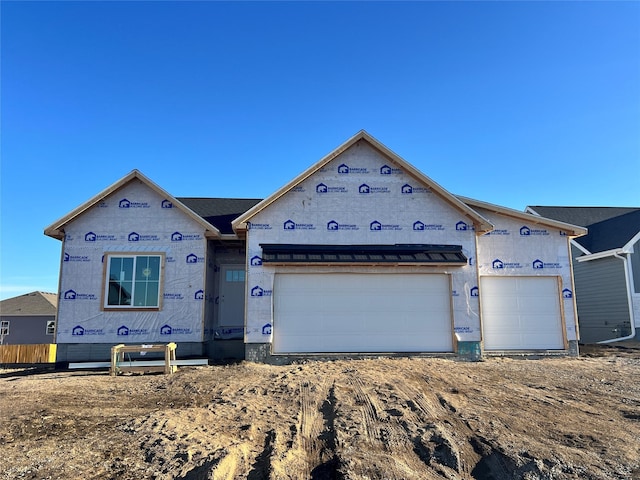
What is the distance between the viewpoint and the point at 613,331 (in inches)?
714

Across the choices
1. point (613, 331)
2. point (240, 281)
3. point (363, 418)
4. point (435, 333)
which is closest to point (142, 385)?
point (363, 418)

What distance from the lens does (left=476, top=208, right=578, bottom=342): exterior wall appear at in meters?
13.8

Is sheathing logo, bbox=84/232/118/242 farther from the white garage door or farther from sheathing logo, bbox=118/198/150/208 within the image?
the white garage door

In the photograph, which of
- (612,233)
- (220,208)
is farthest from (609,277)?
(220,208)

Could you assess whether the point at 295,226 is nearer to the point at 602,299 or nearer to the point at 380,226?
the point at 380,226

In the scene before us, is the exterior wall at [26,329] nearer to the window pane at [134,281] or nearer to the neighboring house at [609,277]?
the window pane at [134,281]

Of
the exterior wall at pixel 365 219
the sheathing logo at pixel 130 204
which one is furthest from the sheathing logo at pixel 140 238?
the exterior wall at pixel 365 219

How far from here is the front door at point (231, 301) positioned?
1611cm

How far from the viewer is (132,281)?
14.0 m

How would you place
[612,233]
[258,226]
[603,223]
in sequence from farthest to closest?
[603,223]
[612,233]
[258,226]

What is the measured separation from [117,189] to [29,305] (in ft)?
87.9

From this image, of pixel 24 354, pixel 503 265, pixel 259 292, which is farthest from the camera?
pixel 24 354

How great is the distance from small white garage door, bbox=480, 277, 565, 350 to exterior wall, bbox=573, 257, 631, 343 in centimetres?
647

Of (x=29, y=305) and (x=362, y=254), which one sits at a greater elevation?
(x=362, y=254)
